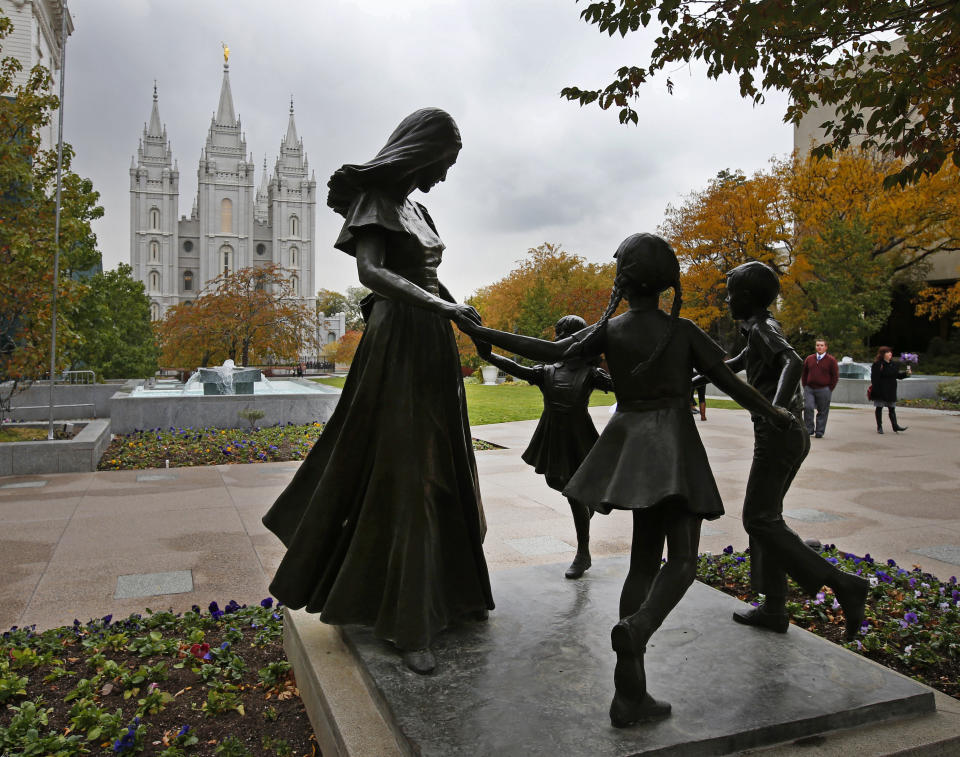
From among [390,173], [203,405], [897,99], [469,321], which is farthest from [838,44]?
[203,405]

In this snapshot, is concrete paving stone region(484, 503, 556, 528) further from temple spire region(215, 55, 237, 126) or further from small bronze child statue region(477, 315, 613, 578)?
temple spire region(215, 55, 237, 126)

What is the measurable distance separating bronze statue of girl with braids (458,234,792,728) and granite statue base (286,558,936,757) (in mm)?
382

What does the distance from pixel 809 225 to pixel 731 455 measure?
19832mm

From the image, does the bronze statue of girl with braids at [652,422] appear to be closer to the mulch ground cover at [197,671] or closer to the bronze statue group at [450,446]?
the bronze statue group at [450,446]

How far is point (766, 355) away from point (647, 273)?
920 millimetres

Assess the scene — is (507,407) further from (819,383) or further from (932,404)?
(932,404)

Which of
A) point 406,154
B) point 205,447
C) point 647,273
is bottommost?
point 205,447

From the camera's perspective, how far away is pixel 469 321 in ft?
7.95

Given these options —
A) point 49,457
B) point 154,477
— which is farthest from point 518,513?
point 49,457

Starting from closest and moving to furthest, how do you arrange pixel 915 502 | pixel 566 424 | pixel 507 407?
1. pixel 566 424
2. pixel 915 502
3. pixel 507 407

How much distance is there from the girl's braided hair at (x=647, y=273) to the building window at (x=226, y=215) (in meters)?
111

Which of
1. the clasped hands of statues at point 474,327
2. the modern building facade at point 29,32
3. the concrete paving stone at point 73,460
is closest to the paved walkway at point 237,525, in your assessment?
the concrete paving stone at point 73,460

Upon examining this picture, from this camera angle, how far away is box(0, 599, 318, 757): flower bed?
280 cm

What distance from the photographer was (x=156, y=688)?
10.7ft
